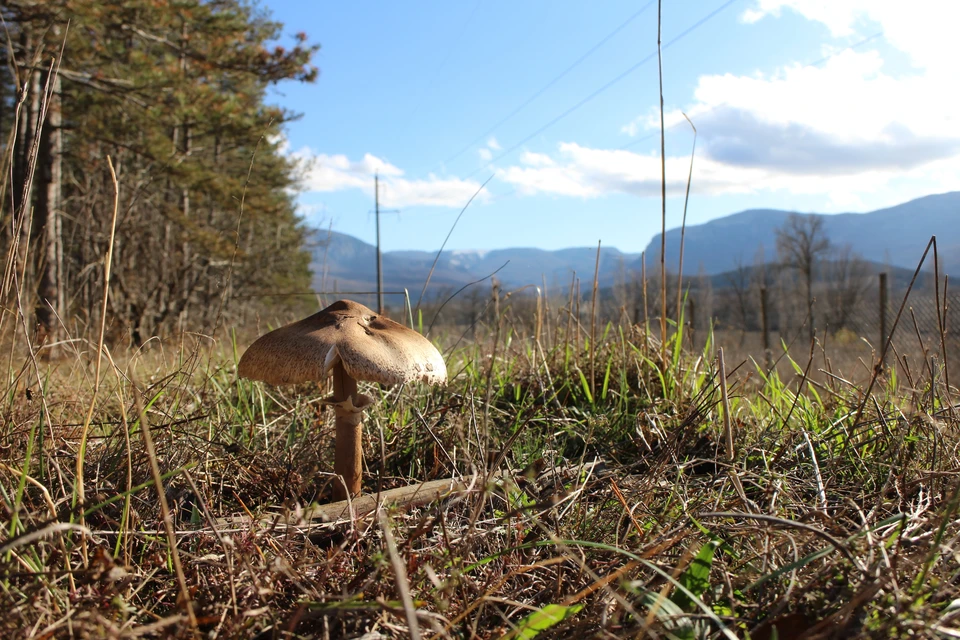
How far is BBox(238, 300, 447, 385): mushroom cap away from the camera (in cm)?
161

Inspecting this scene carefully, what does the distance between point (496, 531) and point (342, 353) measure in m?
0.65

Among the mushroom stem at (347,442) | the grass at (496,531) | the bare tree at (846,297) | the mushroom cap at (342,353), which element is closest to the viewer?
the grass at (496,531)

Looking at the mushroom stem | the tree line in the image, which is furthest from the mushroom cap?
the tree line

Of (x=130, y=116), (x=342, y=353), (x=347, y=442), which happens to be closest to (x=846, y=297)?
(x=130, y=116)

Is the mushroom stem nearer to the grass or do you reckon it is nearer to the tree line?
the grass

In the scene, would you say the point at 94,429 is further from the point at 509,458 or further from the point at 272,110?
the point at 272,110

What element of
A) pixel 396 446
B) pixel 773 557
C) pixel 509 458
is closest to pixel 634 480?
pixel 509 458

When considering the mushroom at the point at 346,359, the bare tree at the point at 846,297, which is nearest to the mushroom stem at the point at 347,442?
the mushroom at the point at 346,359

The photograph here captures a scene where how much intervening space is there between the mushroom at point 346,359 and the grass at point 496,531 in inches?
5.8

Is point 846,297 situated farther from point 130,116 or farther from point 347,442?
point 347,442

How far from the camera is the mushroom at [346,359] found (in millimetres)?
1610

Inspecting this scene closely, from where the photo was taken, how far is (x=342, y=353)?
1.61 m

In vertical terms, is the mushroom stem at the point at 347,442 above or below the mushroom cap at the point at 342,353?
below

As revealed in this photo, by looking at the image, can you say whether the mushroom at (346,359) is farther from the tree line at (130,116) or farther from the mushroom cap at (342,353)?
the tree line at (130,116)
